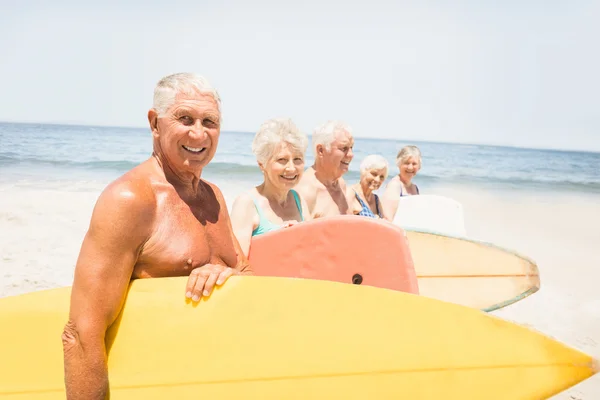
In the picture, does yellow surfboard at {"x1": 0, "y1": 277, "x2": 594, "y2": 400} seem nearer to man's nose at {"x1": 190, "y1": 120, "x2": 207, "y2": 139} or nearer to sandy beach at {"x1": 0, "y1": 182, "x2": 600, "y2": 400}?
man's nose at {"x1": 190, "y1": 120, "x2": 207, "y2": 139}

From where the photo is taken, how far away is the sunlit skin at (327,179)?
11.8ft

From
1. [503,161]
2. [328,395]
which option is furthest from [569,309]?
[503,161]

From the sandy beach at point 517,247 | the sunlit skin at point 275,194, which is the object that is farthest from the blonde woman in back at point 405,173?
the sunlit skin at point 275,194

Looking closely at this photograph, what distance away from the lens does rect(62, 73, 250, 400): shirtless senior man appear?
4.66 ft

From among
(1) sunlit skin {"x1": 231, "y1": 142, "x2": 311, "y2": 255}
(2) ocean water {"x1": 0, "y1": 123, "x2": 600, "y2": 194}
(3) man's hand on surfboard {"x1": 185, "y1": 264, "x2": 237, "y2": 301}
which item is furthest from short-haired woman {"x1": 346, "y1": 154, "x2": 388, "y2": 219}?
(2) ocean water {"x1": 0, "y1": 123, "x2": 600, "y2": 194}

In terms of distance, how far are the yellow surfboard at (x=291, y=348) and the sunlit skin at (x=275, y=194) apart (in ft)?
3.06

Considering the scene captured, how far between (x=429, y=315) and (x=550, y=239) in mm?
8953

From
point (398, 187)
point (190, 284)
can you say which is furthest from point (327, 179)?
point (190, 284)

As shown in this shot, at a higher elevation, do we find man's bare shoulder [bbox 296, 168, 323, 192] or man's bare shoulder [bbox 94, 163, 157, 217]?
man's bare shoulder [bbox 94, 163, 157, 217]

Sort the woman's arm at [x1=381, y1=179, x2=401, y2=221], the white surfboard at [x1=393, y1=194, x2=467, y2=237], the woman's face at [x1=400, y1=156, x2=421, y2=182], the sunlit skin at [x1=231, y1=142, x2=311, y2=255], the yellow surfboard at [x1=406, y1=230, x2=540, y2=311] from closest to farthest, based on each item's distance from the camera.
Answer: the sunlit skin at [x1=231, y1=142, x2=311, y2=255], the yellow surfboard at [x1=406, y1=230, x2=540, y2=311], the white surfboard at [x1=393, y1=194, x2=467, y2=237], the woman's arm at [x1=381, y1=179, x2=401, y2=221], the woman's face at [x1=400, y1=156, x2=421, y2=182]

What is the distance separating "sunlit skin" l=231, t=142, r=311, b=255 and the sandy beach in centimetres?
170

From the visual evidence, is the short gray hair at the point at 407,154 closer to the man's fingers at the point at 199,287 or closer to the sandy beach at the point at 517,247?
the sandy beach at the point at 517,247

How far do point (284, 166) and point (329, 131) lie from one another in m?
0.82

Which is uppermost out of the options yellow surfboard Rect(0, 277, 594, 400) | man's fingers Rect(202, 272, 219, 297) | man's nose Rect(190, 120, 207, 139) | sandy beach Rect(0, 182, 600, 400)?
man's nose Rect(190, 120, 207, 139)
